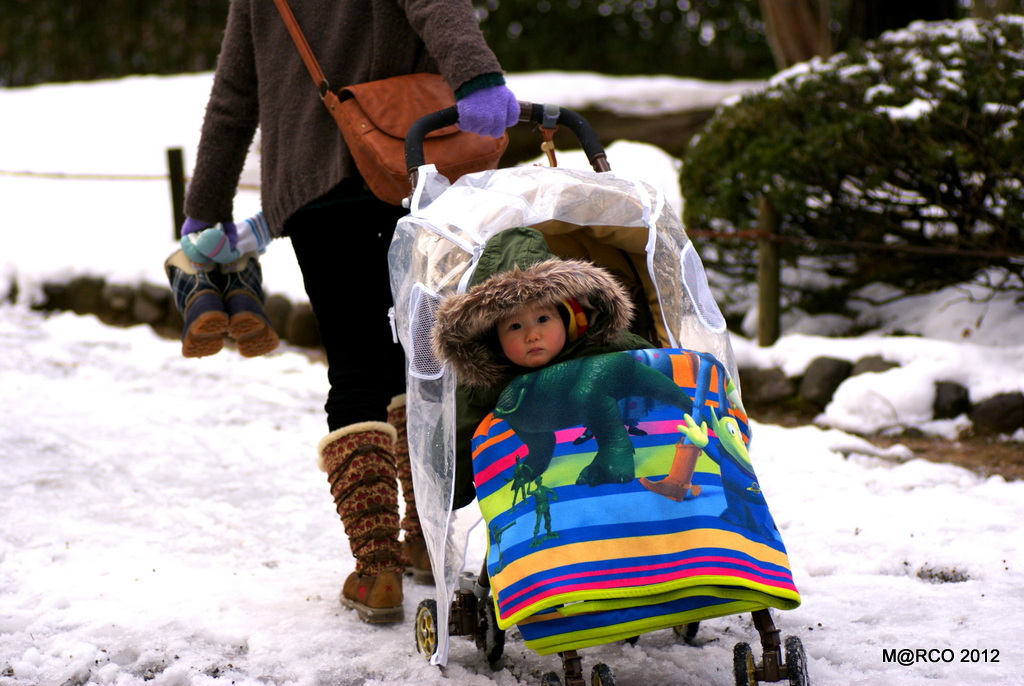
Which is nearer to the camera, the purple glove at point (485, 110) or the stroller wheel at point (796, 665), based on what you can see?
the stroller wheel at point (796, 665)

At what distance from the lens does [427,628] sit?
2.30 meters

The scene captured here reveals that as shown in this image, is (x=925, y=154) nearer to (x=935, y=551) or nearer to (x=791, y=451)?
(x=791, y=451)

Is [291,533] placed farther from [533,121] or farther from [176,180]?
[176,180]

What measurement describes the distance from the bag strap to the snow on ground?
1.34 metres

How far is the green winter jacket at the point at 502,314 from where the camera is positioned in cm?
208

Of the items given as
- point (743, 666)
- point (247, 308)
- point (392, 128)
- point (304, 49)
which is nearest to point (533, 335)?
point (392, 128)

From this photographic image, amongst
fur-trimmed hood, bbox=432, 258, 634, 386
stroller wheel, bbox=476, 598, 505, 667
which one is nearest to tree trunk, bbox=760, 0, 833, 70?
fur-trimmed hood, bbox=432, 258, 634, 386

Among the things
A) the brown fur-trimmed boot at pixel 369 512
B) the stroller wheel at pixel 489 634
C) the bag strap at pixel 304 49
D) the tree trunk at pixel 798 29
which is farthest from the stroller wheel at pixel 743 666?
the tree trunk at pixel 798 29

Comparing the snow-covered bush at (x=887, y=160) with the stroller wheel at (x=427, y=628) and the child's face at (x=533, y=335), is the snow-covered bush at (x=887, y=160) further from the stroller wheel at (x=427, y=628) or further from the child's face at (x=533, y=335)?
the stroller wheel at (x=427, y=628)

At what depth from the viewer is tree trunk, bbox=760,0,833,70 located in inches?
296

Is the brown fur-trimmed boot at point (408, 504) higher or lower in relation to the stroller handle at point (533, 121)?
lower

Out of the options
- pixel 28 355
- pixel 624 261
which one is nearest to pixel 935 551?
pixel 624 261

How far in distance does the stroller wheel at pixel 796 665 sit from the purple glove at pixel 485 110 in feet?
4.16

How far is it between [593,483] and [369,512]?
2.77ft
